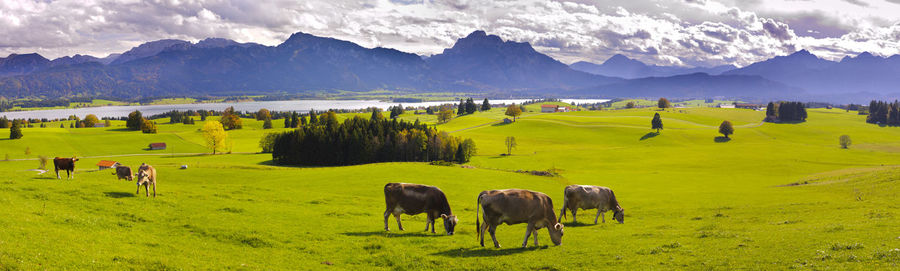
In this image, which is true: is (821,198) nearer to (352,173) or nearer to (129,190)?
(352,173)

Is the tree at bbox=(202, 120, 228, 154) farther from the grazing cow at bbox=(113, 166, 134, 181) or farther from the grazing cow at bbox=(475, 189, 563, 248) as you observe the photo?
the grazing cow at bbox=(475, 189, 563, 248)

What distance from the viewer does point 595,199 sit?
1137 inches

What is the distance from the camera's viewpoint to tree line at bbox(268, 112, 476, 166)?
9631 centimetres

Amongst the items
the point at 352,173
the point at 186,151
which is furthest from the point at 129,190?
the point at 186,151

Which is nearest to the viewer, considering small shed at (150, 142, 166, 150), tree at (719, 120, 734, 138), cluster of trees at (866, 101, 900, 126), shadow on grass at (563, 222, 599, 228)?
shadow on grass at (563, 222, 599, 228)

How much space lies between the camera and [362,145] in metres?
97.5

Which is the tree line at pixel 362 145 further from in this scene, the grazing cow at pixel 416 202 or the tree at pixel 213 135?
the grazing cow at pixel 416 202

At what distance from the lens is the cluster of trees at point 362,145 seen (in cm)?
9631

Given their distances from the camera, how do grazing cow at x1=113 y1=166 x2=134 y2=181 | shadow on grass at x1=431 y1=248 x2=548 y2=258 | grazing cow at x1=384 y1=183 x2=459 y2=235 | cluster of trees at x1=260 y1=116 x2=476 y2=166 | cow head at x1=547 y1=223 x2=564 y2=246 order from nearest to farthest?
1. shadow on grass at x1=431 y1=248 x2=548 y2=258
2. cow head at x1=547 y1=223 x2=564 y2=246
3. grazing cow at x1=384 y1=183 x2=459 y2=235
4. grazing cow at x1=113 y1=166 x2=134 y2=181
5. cluster of trees at x1=260 y1=116 x2=476 y2=166

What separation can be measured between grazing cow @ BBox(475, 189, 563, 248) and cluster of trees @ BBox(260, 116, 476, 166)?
80.8 m

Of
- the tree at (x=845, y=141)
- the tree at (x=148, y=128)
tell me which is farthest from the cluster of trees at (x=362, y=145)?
the tree at (x=845, y=141)

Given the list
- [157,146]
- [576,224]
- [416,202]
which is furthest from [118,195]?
[157,146]

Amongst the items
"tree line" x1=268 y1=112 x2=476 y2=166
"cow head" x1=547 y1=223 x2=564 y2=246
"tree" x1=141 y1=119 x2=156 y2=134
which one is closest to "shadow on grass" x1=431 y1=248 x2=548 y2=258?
"cow head" x1=547 y1=223 x2=564 y2=246

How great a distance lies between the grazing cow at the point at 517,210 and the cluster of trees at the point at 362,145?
80.8 metres
